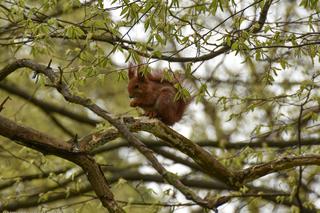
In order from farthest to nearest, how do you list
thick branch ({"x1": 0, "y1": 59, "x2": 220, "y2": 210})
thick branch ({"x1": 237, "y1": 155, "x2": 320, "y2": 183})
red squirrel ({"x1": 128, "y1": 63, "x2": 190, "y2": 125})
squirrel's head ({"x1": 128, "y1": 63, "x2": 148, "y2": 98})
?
1. squirrel's head ({"x1": 128, "y1": 63, "x2": 148, "y2": 98})
2. red squirrel ({"x1": 128, "y1": 63, "x2": 190, "y2": 125})
3. thick branch ({"x1": 237, "y1": 155, "x2": 320, "y2": 183})
4. thick branch ({"x1": 0, "y1": 59, "x2": 220, "y2": 210})

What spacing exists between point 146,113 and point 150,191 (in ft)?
2.67

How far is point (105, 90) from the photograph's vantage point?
1141 cm

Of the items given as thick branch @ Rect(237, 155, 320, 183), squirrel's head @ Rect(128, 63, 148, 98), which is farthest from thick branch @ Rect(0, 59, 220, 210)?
squirrel's head @ Rect(128, 63, 148, 98)

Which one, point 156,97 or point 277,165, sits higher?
point 156,97

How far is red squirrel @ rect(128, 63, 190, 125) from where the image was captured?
18.5 feet

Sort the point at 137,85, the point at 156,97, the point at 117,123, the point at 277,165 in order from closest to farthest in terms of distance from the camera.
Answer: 1. the point at 117,123
2. the point at 277,165
3. the point at 156,97
4. the point at 137,85

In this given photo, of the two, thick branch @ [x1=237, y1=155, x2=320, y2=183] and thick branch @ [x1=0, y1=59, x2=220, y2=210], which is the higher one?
thick branch @ [x1=237, y1=155, x2=320, y2=183]

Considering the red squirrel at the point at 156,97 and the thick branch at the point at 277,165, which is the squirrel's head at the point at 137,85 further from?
the thick branch at the point at 277,165

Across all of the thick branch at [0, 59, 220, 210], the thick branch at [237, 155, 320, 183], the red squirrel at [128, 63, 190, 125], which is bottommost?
the thick branch at [0, 59, 220, 210]

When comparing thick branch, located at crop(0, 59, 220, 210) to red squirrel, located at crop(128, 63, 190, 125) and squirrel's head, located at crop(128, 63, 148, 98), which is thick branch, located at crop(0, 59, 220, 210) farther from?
squirrel's head, located at crop(128, 63, 148, 98)

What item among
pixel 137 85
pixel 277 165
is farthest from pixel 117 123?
pixel 137 85

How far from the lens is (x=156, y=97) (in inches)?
226

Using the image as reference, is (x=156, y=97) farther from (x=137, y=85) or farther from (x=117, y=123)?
(x=117, y=123)

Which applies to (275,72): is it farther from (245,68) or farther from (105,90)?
(105,90)
